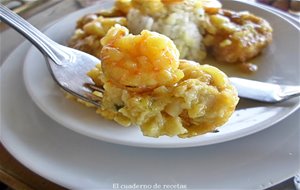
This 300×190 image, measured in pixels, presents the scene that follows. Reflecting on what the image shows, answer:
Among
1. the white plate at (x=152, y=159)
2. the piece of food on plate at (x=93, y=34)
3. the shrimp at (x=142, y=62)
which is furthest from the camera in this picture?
the piece of food on plate at (x=93, y=34)

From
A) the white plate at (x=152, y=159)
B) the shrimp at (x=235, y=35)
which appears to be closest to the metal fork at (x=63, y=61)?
the white plate at (x=152, y=159)

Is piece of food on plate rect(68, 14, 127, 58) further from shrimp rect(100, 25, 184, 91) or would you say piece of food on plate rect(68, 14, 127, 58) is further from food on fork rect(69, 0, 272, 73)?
shrimp rect(100, 25, 184, 91)

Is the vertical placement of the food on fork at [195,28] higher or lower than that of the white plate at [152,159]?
higher

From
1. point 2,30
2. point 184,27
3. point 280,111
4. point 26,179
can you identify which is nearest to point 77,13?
point 2,30

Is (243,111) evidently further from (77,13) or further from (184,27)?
(77,13)

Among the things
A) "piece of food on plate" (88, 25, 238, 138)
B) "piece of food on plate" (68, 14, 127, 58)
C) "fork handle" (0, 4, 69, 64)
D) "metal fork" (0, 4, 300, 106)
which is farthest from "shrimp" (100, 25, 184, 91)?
"piece of food on plate" (68, 14, 127, 58)

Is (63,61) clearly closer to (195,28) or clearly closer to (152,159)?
(152,159)

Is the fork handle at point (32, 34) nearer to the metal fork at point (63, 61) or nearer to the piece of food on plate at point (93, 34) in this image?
the metal fork at point (63, 61)
